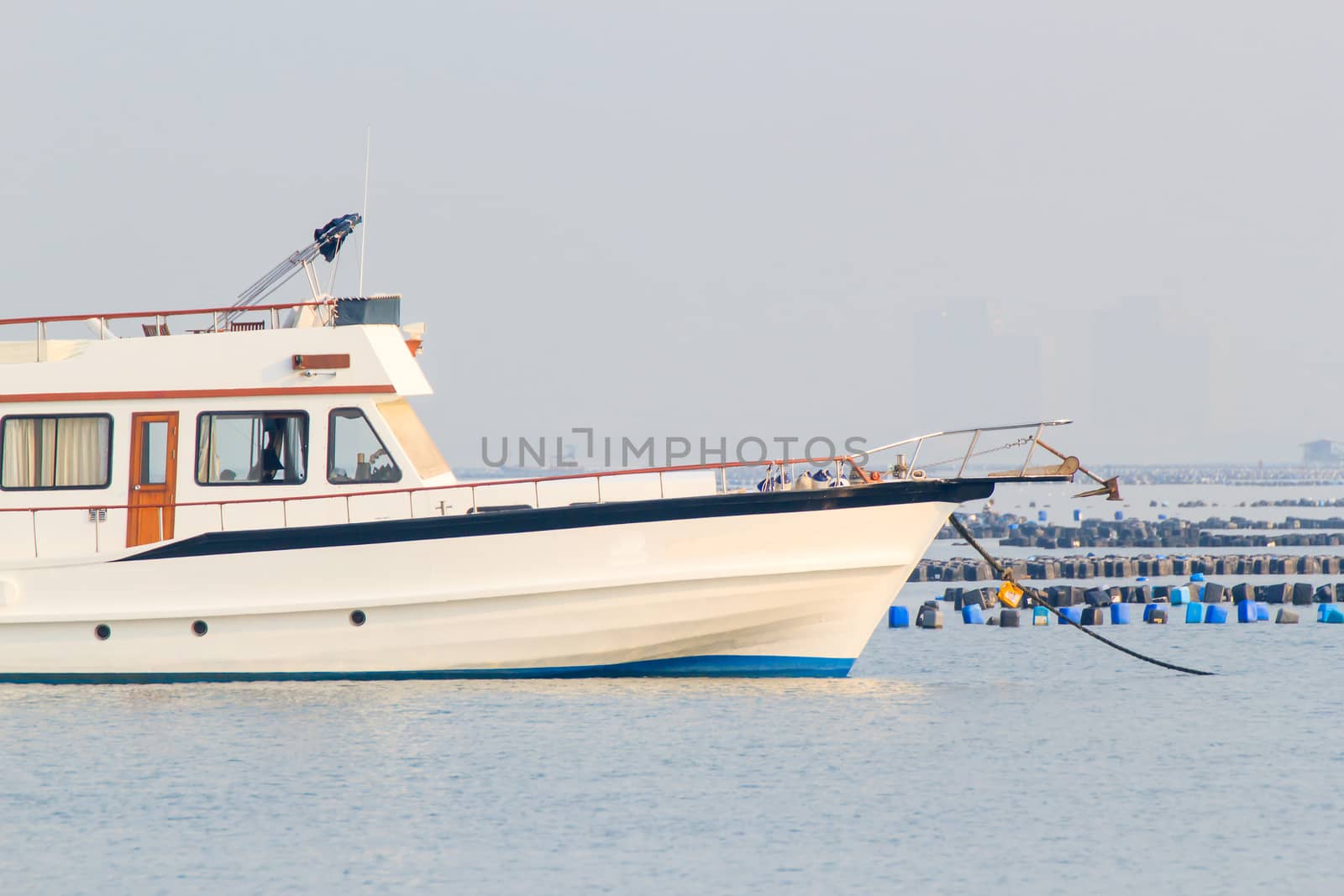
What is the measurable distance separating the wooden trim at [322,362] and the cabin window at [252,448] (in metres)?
0.50

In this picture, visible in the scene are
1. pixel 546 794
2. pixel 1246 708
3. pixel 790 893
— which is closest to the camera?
pixel 790 893

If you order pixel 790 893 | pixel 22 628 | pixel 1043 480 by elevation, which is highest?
pixel 1043 480

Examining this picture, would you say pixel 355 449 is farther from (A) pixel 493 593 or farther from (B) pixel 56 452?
(B) pixel 56 452

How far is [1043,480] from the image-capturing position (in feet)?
60.8

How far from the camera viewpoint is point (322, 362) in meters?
19.0

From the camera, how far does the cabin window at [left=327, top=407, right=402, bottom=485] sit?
62.1ft

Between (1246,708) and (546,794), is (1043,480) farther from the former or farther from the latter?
(546,794)

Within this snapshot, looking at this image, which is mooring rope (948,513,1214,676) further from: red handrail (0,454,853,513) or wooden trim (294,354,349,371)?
wooden trim (294,354,349,371)

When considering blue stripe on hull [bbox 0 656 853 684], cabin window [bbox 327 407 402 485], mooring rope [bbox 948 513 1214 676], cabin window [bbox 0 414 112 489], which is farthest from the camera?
mooring rope [bbox 948 513 1214 676]

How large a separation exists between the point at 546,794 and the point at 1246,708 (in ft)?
28.0

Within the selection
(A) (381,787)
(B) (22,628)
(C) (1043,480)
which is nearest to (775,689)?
(C) (1043,480)

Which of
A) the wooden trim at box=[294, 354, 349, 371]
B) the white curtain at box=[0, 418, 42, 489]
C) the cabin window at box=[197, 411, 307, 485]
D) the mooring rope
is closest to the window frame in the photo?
the cabin window at box=[197, 411, 307, 485]

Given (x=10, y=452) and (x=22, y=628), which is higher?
(x=10, y=452)

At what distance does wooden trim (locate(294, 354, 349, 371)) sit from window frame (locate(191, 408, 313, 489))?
468mm
